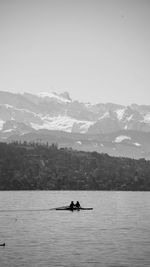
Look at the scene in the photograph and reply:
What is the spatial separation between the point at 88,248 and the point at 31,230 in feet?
120

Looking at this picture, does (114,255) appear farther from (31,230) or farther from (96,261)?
(31,230)

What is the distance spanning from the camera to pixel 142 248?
464 feet

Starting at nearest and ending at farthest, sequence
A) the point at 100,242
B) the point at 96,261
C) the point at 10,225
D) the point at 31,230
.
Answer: the point at 96,261, the point at 100,242, the point at 31,230, the point at 10,225

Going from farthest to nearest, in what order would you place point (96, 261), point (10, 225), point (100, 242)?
point (10, 225) < point (100, 242) < point (96, 261)

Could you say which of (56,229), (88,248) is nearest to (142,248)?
(88,248)

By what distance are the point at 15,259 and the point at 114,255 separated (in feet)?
63.5

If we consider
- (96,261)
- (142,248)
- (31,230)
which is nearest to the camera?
(96,261)

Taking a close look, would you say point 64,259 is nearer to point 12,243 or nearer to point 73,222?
point 12,243

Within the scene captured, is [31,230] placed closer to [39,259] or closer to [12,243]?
[12,243]

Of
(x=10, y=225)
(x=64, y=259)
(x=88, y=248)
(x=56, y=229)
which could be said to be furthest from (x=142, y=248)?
(x=10, y=225)

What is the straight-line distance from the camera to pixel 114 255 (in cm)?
13225

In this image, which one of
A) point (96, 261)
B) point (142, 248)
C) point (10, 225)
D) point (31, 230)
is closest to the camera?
point (96, 261)

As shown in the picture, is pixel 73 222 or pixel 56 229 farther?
pixel 73 222

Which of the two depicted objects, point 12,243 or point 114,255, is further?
point 12,243
